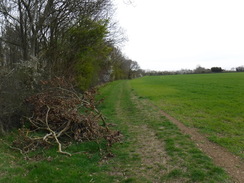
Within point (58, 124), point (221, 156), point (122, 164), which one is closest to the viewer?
point (122, 164)

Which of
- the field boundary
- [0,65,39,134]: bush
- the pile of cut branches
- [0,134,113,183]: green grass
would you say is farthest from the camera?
[0,65,39,134]: bush

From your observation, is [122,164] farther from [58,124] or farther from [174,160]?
[58,124]

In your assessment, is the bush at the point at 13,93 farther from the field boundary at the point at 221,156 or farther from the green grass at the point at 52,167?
the field boundary at the point at 221,156

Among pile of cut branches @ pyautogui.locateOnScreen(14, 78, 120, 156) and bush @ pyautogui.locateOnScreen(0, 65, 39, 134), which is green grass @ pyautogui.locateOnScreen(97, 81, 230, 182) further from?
bush @ pyautogui.locateOnScreen(0, 65, 39, 134)

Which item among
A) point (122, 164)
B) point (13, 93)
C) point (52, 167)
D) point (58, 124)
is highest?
point (13, 93)

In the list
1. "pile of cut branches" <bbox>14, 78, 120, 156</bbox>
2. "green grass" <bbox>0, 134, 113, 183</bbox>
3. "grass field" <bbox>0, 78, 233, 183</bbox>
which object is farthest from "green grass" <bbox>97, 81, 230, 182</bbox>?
"pile of cut branches" <bbox>14, 78, 120, 156</bbox>

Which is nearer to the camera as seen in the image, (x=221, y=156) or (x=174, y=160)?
(x=174, y=160)

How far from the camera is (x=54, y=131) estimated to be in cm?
693

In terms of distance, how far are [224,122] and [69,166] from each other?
6.72 metres

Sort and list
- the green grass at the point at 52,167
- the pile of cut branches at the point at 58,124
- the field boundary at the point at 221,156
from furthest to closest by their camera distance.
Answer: the pile of cut branches at the point at 58,124 < the field boundary at the point at 221,156 < the green grass at the point at 52,167

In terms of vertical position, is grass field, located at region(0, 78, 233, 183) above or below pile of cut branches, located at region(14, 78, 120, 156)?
below

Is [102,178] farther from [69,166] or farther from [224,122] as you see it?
[224,122]

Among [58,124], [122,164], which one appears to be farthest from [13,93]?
[122,164]

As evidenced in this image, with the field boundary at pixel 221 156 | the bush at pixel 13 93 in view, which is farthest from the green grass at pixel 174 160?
the bush at pixel 13 93
